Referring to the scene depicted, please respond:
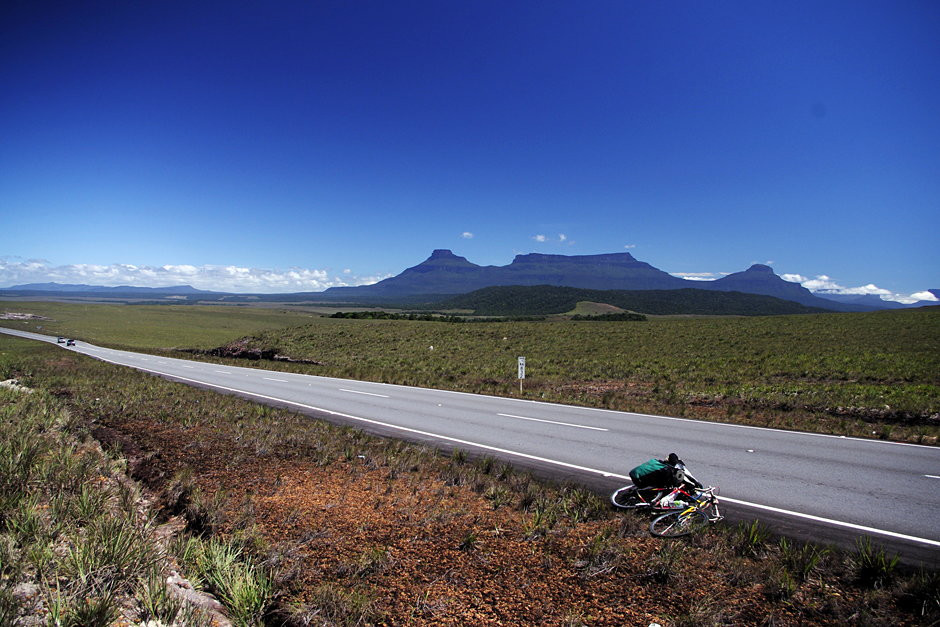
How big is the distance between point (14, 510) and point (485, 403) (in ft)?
43.1

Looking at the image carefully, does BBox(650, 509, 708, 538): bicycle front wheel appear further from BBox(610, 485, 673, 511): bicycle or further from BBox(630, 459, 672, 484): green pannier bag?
BBox(630, 459, 672, 484): green pannier bag

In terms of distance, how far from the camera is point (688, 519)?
5.73 metres

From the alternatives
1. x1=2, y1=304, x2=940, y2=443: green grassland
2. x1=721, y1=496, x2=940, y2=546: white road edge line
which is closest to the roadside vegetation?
x1=721, y1=496, x2=940, y2=546: white road edge line

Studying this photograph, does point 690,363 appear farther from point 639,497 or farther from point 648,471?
point 648,471

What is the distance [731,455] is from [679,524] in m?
5.06

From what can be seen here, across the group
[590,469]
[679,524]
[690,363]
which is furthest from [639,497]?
[690,363]

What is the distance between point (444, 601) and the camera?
414cm

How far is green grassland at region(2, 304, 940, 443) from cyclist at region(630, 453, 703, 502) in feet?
29.6

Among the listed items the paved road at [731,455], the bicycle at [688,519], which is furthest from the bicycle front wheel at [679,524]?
the paved road at [731,455]

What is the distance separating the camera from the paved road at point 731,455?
651 centimetres

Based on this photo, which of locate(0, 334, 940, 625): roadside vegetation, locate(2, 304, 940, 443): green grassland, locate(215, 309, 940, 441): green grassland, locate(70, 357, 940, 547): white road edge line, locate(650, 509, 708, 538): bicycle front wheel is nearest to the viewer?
locate(0, 334, 940, 625): roadside vegetation

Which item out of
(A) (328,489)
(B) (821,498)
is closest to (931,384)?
(B) (821,498)

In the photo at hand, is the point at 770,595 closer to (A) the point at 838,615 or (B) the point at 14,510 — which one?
(A) the point at 838,615

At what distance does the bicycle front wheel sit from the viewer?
5.61 m
